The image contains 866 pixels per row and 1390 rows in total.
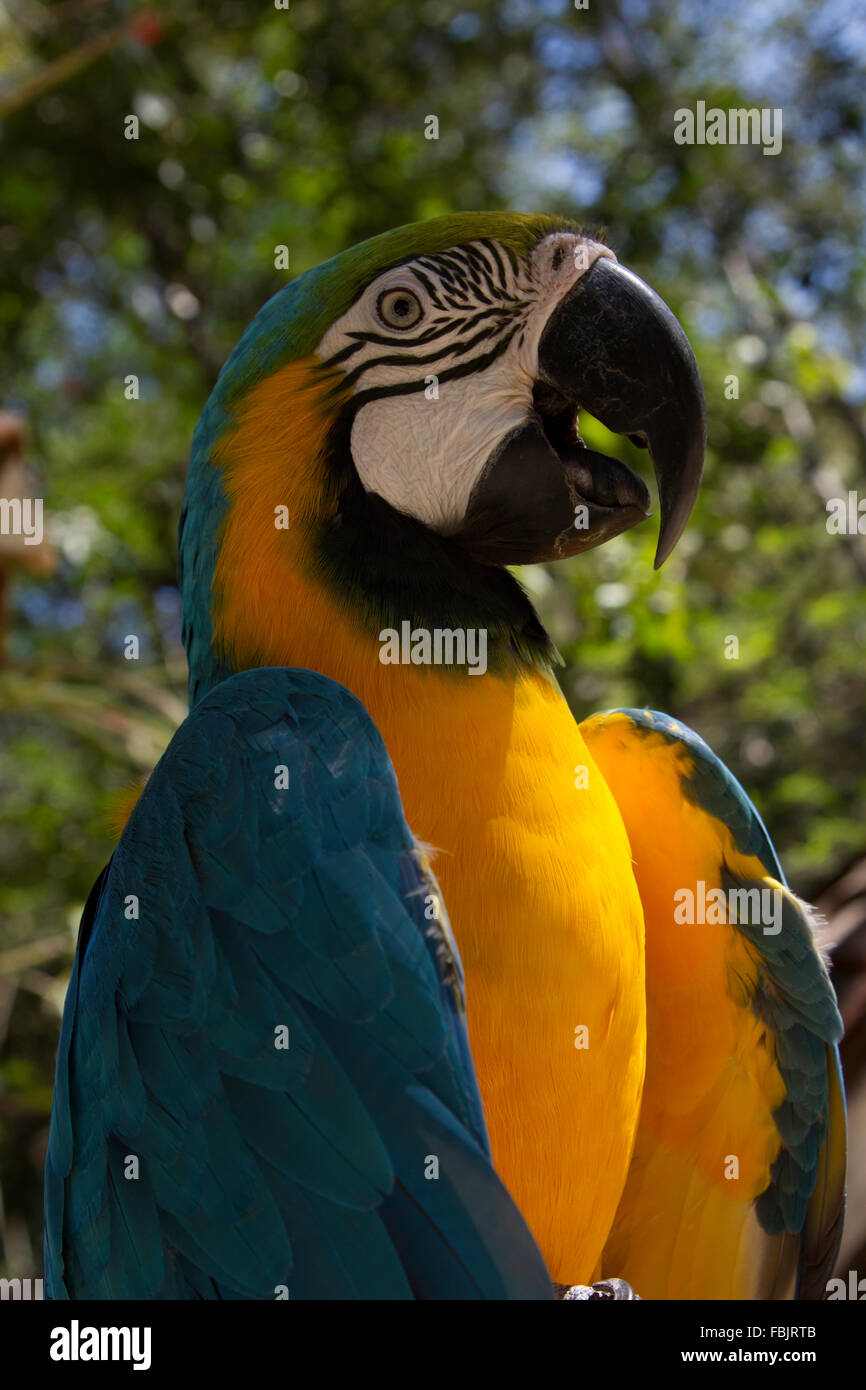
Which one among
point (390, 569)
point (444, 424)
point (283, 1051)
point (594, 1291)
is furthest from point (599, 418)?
point (594, 1291)

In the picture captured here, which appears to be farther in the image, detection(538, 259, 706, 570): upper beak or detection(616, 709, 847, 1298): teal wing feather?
detection(616, 709, 847, 1298): teal wing feather

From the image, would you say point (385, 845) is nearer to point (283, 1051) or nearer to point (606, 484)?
point (283, 1051)

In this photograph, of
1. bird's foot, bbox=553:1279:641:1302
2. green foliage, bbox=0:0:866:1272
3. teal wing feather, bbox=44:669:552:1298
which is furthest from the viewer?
green foliage, bbox=0:0:866:1272

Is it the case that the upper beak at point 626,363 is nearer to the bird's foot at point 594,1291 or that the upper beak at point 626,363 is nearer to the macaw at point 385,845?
the macaw at point 385,845

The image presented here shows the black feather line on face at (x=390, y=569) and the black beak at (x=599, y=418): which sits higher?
the black beak at (x=599, y=418)

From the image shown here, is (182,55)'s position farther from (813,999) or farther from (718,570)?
(813,999)

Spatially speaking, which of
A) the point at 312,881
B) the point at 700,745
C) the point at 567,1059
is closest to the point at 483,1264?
the point at 567,1059

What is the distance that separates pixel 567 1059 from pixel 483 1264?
0.24 m

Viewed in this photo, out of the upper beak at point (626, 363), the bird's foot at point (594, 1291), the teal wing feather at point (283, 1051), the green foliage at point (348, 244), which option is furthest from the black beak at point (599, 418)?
the green foliage at point (348, 244)

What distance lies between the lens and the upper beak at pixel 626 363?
3.98ft

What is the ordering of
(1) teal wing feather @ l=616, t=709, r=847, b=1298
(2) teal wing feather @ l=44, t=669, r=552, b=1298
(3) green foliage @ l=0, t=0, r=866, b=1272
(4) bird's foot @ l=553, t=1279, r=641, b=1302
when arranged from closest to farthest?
(2) teal wing feather @ l=44, t=669, r=552, b=1298, (4) bird's foot @ l=553, t=1279, r=641, b=1302, (1) teal wing feather @ l=616, t=709, r=847, b=1298, (3) green foliage @ l=0, t=0, r=866, b=1272

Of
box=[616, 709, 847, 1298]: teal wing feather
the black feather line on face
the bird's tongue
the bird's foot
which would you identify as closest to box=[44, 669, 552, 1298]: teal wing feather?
the black feather line on face

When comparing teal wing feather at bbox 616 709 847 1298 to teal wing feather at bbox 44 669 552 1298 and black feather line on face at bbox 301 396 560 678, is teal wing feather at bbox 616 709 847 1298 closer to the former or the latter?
black feather line on face at bbox 301 396 560 678

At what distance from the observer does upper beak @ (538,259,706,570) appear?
1.21 meters
